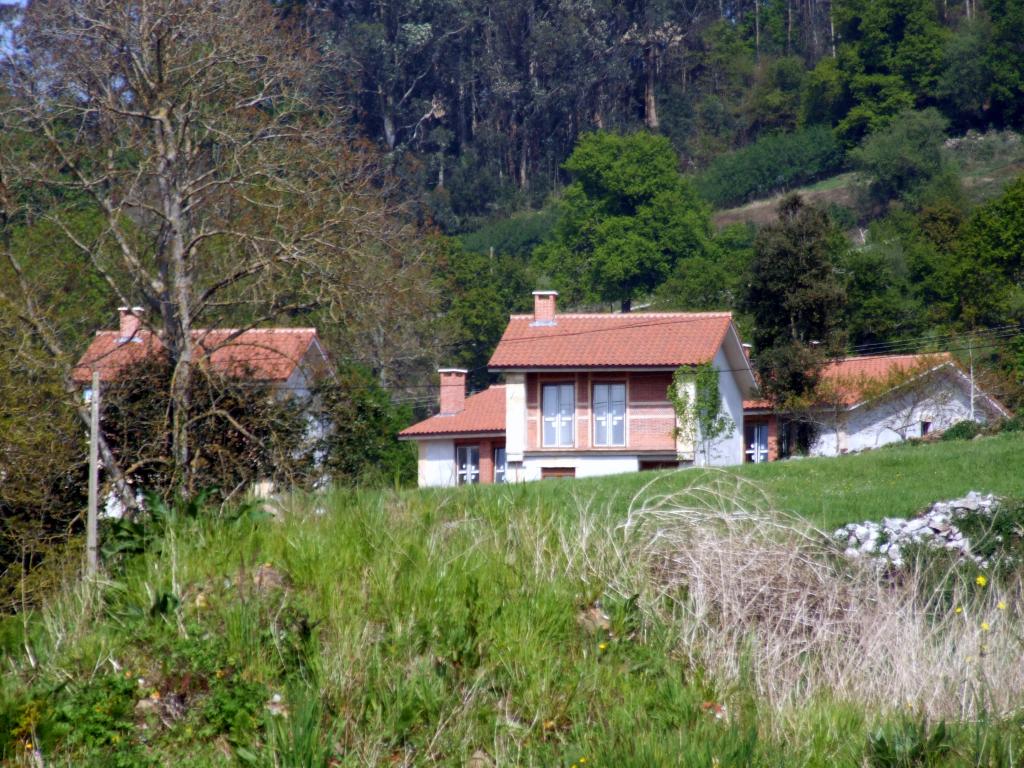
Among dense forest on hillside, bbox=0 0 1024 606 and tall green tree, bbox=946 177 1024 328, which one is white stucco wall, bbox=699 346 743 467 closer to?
dense forest on hillside, bbox=0 0 1024 606

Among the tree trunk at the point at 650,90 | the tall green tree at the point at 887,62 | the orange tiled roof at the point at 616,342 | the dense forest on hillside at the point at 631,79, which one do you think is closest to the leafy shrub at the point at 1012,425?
the orange tiled roof at the point at 616,342

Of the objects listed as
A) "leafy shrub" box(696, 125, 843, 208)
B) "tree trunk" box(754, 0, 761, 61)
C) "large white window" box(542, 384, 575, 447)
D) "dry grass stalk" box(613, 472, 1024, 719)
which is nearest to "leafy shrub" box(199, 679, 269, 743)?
"dry grass stalk" box(613, 472, 1024, 719)

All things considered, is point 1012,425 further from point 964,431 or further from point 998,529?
point 998,529

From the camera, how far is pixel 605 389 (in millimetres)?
38406

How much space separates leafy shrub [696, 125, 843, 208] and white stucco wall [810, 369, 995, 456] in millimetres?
44162

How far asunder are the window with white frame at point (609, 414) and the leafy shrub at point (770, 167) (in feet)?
163

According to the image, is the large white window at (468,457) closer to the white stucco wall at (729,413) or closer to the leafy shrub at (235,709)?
the white stucco wall at (729,413)

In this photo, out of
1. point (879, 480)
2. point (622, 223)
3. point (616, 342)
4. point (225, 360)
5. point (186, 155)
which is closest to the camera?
point (186, 155)

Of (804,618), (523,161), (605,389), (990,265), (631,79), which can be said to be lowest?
(804,618)

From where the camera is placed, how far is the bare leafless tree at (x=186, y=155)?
17.7m

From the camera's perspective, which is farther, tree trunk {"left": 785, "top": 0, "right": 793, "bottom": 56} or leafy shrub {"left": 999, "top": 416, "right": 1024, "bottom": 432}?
tree trunk {"left": 785, "top": 0, "right": 793, "bottom": 56}

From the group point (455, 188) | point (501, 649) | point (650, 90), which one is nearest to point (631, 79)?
point (650, 90)

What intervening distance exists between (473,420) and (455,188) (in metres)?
50.1

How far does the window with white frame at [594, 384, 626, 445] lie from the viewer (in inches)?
1503
